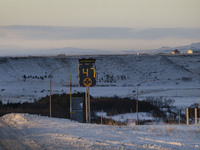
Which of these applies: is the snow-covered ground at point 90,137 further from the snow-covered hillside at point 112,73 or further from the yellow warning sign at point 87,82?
the snow-covered hillside at point 112,73

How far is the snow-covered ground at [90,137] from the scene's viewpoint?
40.0 feet

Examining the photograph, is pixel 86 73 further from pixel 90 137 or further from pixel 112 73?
pixel 112 73

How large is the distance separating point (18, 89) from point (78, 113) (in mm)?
46741

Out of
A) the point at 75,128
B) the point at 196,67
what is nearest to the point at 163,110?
the point at 75,128

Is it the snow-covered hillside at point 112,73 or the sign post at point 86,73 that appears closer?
the sign post at point 86,73

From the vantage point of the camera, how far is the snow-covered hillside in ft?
254

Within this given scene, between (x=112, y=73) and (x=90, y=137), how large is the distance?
276 feet

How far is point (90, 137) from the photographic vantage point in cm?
1402

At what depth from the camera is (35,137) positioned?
46.6ft

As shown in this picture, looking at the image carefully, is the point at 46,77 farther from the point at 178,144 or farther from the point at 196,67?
the point at 178,144

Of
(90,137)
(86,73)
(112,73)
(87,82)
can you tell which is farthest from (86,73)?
(112,73)

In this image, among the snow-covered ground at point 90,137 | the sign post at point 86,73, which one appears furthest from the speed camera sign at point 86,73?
the snow-covered ground at point 90,137

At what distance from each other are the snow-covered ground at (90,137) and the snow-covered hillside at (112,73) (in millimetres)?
52188

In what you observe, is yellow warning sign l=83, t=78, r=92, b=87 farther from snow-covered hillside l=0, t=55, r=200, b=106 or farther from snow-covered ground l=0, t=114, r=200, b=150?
snow-covered hillside l=0, t=55, r=200, b=106
